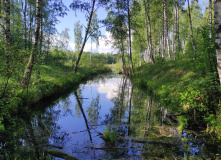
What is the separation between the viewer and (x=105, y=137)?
5215mm

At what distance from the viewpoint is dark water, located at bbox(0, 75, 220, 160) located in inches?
167

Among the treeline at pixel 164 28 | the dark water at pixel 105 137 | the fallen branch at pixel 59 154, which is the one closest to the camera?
the fallen branch at pixel 59 154

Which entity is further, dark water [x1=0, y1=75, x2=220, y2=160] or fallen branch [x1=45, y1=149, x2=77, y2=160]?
dark water [x1=0, y1=75, x2=220, y2=160]

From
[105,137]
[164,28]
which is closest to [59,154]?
[105,137]

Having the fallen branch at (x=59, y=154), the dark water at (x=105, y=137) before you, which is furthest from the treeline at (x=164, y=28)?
the fallen branch at (x=59, y=154)

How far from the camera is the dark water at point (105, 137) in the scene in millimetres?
4250

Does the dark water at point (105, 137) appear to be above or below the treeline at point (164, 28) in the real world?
below

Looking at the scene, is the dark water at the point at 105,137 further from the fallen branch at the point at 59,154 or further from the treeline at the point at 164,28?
the treeline at the point at 164,28

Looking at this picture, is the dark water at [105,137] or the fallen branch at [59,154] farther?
the dark water at [105,137]

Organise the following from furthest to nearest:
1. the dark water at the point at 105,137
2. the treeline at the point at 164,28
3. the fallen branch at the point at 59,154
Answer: the treeline at the point at 164,28 < the dark water at the point at 105,137 < the fallen branch at the point at 59,154

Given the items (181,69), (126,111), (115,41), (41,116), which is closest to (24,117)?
(41,116)

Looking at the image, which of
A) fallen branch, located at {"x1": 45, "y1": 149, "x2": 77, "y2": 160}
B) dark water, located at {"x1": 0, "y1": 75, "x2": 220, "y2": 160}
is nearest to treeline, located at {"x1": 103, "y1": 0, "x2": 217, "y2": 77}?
dark water, located at {"x1": 0, "y1": 75, "x2": 220, "y2": 160}

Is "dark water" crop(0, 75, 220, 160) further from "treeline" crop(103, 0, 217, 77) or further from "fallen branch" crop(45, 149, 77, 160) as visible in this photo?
"treeline" crop(103, 0, 217, 77)

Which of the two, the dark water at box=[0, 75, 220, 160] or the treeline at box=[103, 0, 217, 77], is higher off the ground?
the treeline at box=[103, 0, 217, 77]
